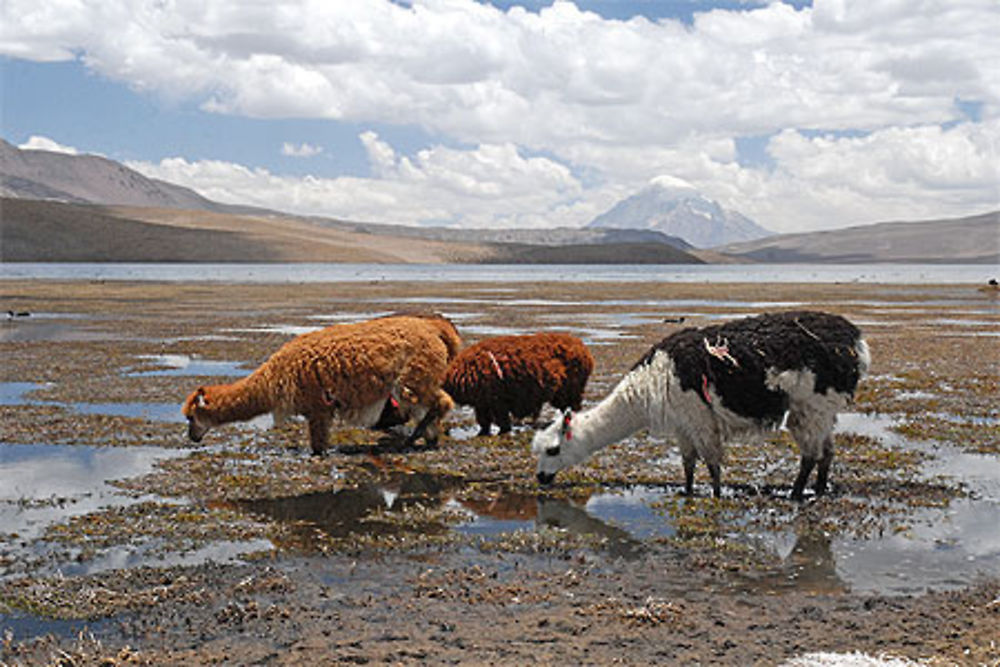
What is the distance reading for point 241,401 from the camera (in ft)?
40.2

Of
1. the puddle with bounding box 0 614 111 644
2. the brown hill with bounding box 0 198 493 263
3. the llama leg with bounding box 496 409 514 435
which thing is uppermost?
the brown hill with bounding box 0 198 493 263

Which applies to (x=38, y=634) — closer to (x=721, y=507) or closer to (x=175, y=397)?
(x=721, y=507)

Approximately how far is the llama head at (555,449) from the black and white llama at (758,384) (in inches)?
39.8

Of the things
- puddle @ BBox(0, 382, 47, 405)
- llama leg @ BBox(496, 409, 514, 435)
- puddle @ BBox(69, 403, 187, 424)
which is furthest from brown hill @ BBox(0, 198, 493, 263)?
llama leg @ BBox(496, 409, 514, 435)

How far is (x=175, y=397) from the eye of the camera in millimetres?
17125

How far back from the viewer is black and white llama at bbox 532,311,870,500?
9594 millimetres

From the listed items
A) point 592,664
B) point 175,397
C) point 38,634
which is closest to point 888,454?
point 592,664

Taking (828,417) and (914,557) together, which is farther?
(828,417)

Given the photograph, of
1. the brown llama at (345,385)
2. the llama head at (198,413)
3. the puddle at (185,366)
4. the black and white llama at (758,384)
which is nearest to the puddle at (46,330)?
the puddle at (185,366)

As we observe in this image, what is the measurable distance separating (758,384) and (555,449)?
2434 millimetres

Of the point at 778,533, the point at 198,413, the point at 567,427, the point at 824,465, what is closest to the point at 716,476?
the point at 824,465

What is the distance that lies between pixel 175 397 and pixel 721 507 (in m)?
11.4

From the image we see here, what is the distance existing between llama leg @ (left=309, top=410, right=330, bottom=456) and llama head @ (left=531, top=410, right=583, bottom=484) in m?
2.97

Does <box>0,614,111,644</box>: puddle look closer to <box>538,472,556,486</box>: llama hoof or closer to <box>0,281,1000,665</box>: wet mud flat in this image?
<box>0,281,1000,665</box>: wet mud flat
